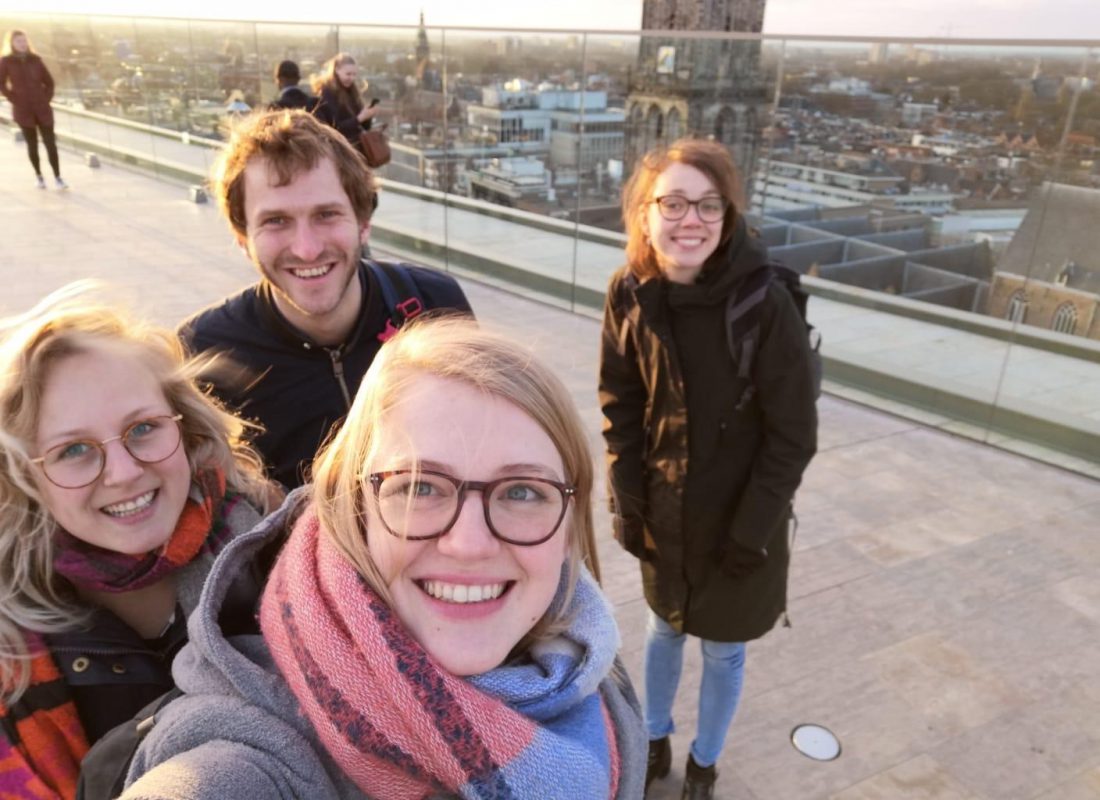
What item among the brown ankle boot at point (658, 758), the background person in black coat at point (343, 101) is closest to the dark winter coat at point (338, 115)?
the background person in black coat at point (343, 101)

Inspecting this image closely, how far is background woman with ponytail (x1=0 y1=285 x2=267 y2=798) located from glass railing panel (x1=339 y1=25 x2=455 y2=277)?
6.66m

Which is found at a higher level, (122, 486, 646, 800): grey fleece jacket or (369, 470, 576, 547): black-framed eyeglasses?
(369, 470, 576, 547): black-framed eyeglasses

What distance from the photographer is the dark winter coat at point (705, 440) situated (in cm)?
205

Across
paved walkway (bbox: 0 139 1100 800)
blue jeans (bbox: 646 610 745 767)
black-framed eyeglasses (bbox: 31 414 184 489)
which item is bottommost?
paved walkway (bbox: 0 139 1100 800)

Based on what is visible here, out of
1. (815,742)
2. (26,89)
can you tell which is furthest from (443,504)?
(26,89)

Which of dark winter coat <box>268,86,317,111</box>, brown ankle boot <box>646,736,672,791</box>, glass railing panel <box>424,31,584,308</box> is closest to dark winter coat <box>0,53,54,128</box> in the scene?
dark winter coat <box>268,86,317,111</box>

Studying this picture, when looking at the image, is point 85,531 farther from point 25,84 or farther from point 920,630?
point 25,84

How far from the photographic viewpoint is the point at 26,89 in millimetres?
9883

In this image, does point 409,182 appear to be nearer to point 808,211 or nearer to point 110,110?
point 808,211

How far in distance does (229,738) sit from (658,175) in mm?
1765

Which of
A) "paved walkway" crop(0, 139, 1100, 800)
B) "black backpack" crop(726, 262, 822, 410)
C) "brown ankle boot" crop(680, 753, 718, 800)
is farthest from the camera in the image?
"paved walkway" crop(0, 139, 1100, 800)

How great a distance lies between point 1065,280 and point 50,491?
5032 mm

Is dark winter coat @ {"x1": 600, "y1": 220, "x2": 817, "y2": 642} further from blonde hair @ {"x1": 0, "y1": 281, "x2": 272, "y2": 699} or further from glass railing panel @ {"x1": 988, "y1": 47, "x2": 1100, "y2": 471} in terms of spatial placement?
glass railing panel @ {"x1": 988, "y1": 47, "x2": 1100, "y2": 471}

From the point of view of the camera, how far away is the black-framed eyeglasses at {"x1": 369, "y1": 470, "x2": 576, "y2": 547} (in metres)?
0.95
